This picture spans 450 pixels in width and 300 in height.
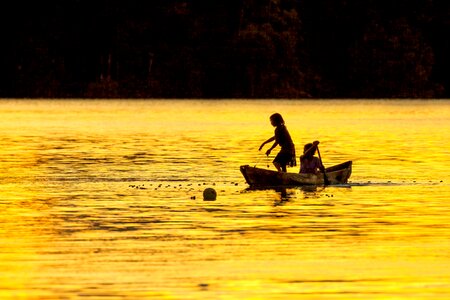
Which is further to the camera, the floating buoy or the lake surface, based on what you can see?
the floating buoy

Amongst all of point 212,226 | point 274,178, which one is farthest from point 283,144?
point 212,226

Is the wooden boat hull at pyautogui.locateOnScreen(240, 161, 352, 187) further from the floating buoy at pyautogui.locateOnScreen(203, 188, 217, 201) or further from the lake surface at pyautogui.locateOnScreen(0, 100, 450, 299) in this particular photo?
the floating buoy at pyautogui.locateOnScreen(203, 188, 217, 201)
